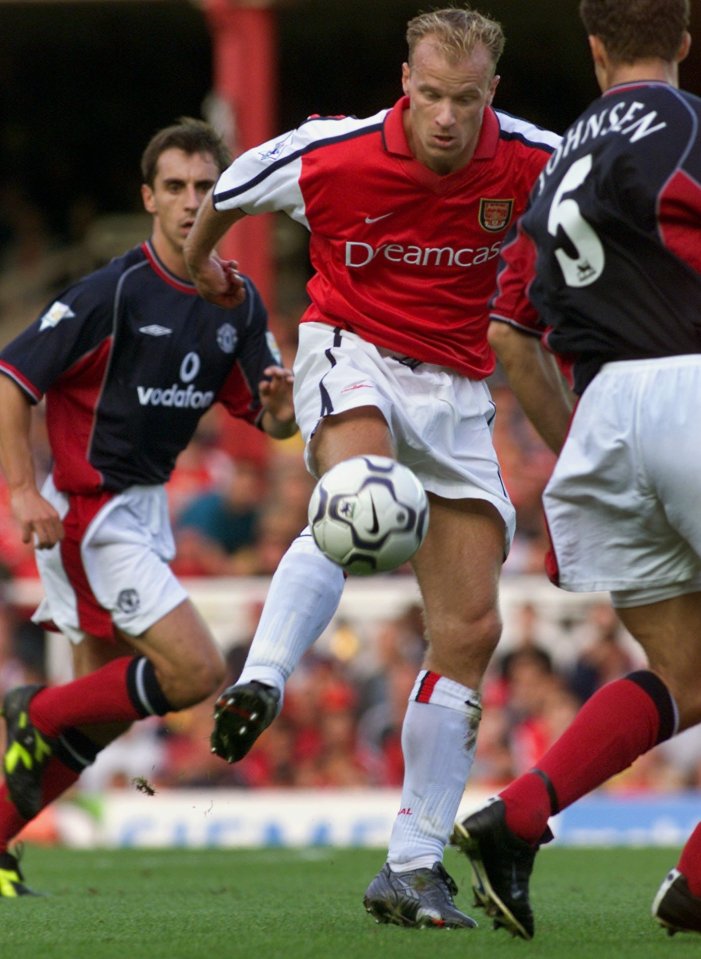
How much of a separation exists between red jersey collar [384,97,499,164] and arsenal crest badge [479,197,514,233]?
0.13m

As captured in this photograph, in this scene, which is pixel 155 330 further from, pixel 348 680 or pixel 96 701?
pixel 348 680

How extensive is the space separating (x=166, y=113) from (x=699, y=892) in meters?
17.9

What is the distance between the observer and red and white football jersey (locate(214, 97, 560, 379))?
4.75m

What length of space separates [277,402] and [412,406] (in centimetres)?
131

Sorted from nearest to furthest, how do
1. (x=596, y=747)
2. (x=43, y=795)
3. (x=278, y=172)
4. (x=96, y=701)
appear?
1. (x=596, y=747)
2. (x=278, y=172)
3. (x=96, y=701)
4. (x=43, y=795)

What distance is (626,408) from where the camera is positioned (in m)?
3.95

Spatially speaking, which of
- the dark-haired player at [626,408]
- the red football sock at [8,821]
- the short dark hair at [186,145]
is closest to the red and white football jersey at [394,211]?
the dark-haired player at [626,408]

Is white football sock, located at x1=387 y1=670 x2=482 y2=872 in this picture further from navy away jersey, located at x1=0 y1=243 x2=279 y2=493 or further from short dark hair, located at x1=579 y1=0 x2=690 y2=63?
navy away jersey, located at x1=0 y1=243 x2=279 y2=493

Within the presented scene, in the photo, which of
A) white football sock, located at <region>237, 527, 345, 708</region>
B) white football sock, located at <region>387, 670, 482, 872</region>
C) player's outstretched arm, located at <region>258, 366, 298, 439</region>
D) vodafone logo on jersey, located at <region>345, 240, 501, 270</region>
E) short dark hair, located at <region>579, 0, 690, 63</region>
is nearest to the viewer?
short dark hair, located at <region>579, 0, 690, 63</region>

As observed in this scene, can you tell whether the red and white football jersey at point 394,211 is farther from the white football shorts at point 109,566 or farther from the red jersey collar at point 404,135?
the white football shorts at point 109,566

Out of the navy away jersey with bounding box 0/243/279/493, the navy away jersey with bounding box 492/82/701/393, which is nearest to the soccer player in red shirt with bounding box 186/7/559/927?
the navy away jersey with bounding box 492/82/701/393

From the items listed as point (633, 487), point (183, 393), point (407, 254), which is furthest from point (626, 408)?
point (183, 393)

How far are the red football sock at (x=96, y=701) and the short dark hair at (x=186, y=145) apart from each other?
5.98 ft

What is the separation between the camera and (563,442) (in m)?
4.53
